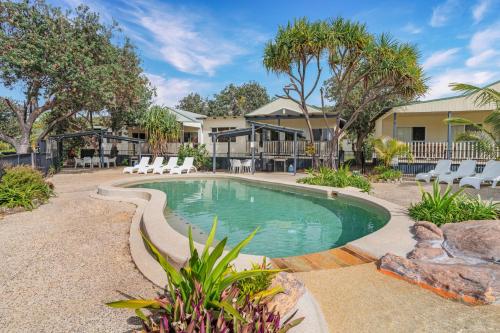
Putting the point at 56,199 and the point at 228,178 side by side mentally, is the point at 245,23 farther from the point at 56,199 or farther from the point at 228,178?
the point at 56,199

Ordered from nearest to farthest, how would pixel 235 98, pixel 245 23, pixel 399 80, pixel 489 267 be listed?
pixel 489 267 → pixel 399 80 → pixel 245 23 → pixel 235 98

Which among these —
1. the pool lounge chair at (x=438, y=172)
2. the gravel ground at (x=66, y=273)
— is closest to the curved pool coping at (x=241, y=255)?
the gravel ground at (x=66, y=273)

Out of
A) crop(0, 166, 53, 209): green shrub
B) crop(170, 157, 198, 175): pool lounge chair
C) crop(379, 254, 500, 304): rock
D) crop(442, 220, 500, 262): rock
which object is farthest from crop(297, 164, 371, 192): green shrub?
crop(0, 166, 53, 209): green shrub

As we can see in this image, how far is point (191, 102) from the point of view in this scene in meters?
56.4

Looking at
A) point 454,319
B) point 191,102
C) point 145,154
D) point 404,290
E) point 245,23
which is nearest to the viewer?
point 454,319

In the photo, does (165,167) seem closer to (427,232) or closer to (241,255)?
(241,255)

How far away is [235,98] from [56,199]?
150 feet

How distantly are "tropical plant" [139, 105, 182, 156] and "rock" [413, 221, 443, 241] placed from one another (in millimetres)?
17234

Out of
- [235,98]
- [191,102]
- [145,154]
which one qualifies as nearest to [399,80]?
[145,154]

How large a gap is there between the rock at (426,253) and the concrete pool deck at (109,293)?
0.67m

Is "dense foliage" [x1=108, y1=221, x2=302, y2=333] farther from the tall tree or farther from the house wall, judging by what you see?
the house wall

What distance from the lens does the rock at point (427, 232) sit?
4641 millimetres

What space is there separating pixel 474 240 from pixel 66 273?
17.6 ft

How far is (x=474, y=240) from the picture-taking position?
166 inches
